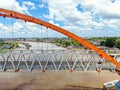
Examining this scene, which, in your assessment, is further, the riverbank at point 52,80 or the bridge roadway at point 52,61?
the riverbank at point 52,80

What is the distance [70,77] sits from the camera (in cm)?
7088

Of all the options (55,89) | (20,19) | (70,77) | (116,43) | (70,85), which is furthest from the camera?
(116,43)

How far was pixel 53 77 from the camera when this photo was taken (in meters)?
71.4

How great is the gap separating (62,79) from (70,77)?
10.2ft

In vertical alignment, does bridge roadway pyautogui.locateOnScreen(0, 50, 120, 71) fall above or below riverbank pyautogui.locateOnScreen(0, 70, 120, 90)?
above

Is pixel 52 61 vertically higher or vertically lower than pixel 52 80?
higher

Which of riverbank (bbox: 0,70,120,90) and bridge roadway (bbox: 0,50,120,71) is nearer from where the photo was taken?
bridge roadway (bbox: 0,50,120,71)

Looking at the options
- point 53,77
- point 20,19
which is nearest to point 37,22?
point 20,19

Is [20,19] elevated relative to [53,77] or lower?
elevated

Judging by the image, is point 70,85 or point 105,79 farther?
point 105,79

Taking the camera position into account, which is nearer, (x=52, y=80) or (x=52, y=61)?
(x=52, y=61)

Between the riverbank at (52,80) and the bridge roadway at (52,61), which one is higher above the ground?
the bridge roadway at (52,61)

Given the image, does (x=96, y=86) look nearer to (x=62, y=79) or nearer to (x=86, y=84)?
(x=86, y=84)

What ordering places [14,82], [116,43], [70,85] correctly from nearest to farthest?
[70,85], [14,82], [116,43]
